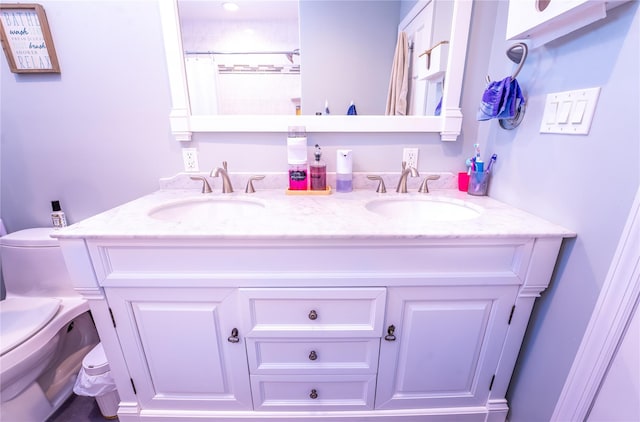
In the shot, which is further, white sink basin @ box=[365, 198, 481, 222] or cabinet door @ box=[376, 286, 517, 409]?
white sink basin @ box=[365, 198, 481, 222]

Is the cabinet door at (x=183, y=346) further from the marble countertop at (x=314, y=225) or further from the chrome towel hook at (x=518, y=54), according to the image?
the chrome towel hook at (x=518, y=54)

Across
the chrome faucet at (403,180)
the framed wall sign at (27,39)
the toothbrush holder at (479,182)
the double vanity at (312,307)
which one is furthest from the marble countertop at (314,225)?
the framed wall sign at (27,39)

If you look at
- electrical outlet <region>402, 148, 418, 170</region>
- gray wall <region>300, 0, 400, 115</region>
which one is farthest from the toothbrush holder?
gray wall <region>300, 0, 400, 115</region>

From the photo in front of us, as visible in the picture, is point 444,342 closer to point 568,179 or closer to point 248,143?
point 568,179

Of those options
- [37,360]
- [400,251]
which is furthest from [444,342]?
[37,360]

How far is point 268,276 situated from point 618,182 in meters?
0.91

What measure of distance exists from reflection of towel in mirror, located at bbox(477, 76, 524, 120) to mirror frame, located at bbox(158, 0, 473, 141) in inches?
9.1

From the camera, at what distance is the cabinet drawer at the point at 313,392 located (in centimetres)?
93

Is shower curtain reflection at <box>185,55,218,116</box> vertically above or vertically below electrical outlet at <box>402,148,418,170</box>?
above

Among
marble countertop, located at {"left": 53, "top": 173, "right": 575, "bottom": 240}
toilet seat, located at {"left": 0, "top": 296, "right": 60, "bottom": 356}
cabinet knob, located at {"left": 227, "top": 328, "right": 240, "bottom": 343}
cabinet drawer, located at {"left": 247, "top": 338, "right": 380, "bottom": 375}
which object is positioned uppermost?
marble countertop, located at {"left": 53, "top": 173, "right": 575, "bottom": 240}

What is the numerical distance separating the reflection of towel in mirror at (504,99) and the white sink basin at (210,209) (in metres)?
0.91

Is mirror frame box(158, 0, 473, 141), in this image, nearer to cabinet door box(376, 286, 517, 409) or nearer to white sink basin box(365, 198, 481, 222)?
white sink basin box(365, 198, 481, 222)

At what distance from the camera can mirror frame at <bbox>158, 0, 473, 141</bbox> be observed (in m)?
1.08

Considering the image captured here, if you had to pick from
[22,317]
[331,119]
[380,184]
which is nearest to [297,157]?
[331,119]
